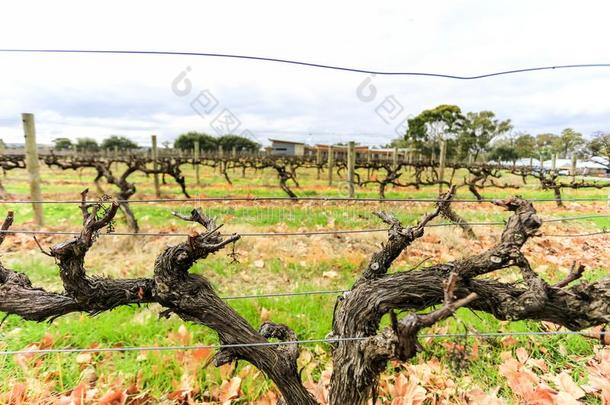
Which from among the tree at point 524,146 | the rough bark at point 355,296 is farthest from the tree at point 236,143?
the rough bark at point 355,296

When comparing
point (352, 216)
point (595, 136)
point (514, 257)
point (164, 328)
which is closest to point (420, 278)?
point (514, 257)

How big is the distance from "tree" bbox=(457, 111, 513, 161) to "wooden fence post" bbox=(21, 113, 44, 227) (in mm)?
44812

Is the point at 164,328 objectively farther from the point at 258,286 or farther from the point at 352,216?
the point at 352,216

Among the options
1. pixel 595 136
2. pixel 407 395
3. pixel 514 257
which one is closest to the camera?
pixel 514 257

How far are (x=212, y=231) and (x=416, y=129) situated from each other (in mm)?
44361

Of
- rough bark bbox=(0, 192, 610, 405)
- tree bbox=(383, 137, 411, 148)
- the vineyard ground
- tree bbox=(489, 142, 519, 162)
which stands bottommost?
the vineyard ground

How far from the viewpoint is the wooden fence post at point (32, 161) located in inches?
239

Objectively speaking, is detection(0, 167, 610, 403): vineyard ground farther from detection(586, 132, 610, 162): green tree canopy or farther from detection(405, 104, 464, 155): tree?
detection(405, 104, 464, 155): tree

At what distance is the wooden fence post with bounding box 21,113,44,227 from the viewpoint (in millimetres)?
6078

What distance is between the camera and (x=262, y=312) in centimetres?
314

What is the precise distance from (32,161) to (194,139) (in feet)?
173

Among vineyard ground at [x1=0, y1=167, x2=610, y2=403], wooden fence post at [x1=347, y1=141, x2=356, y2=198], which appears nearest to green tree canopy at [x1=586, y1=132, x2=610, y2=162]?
vineyard ground at [x1=0, y1=167, x2=610, y2=403]

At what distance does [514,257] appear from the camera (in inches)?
48.5

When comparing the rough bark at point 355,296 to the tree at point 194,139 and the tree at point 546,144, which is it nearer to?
the tree at point 194,139
